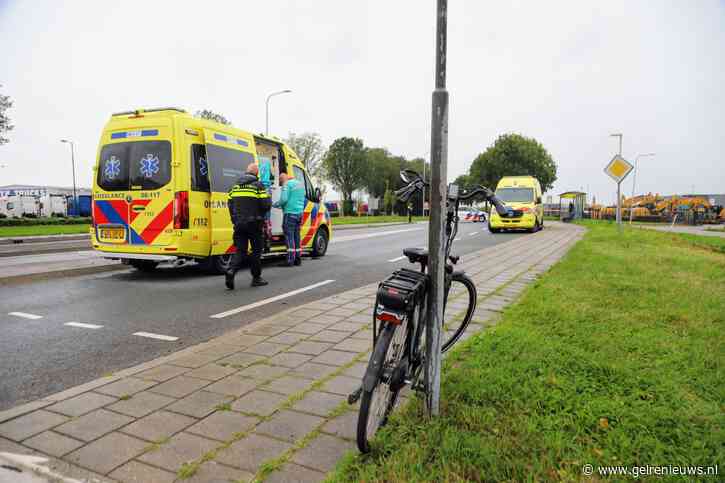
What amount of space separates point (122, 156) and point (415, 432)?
7457mm

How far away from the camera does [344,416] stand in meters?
2.81

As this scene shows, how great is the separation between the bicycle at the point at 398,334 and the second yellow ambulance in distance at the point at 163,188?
5.65 metres

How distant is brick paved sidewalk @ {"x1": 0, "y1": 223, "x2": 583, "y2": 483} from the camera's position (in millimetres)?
2299

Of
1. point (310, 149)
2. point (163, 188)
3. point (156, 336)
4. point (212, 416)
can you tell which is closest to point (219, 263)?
point (163, 188)

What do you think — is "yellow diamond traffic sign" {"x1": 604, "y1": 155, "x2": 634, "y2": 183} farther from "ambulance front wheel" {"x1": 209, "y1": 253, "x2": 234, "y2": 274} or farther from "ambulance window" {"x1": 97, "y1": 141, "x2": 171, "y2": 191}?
"ambulance window" {"x1": 97, "y1": 141, "x2": 171, "y2": 191}

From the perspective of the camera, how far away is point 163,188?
306 inches

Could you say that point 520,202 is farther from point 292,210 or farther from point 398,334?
point 398,334

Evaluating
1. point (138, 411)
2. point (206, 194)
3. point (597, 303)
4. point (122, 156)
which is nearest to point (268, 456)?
point (138, 411)

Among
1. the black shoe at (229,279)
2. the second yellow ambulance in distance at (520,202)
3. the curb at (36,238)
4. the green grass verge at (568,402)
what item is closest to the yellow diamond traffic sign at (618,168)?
the second yellow ambulance in distance at (520,202)

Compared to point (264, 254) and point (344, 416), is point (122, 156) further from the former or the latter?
point (344, 416)

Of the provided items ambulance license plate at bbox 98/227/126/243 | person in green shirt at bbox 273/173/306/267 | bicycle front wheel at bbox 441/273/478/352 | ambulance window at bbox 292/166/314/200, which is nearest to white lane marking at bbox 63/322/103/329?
ambulance license plate at bbox 98/227/126/243

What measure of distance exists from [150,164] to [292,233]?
10.0 feet

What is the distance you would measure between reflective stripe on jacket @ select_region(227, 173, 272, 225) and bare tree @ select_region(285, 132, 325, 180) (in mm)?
58838

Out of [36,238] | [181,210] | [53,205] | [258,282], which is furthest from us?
[53,205]
